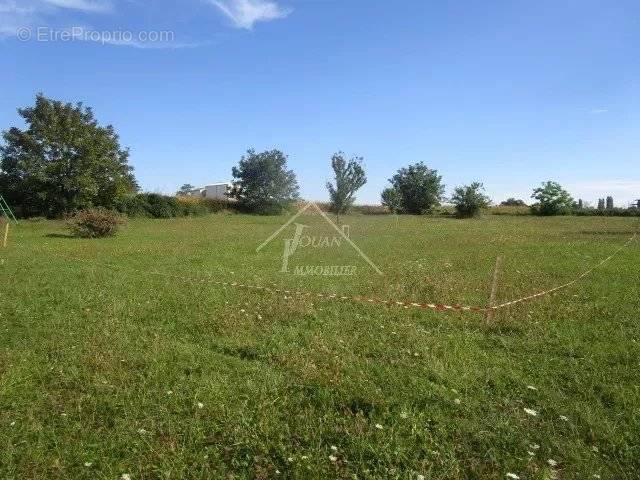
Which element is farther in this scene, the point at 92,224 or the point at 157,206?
the point at 157,206

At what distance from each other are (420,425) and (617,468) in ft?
4.45

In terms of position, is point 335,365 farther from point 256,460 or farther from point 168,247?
point 168,247

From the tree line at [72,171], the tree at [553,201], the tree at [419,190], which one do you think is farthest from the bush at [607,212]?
the tree line at [72,171]

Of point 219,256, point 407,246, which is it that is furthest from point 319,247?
point 219,256

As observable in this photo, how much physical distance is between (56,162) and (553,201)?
164ft

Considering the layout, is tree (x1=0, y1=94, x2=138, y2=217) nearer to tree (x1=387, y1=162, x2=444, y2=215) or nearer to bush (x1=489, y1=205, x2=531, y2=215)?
tree (x1=387, y1=162, x2=444, y2=215)

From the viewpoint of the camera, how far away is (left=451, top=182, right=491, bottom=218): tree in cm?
4753

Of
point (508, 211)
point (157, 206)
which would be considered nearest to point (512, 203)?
point (508, 211)

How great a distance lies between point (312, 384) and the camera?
440 centimetres

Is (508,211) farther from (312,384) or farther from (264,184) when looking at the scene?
(312,384)

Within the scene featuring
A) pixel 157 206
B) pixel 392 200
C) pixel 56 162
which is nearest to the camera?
pixel 56 162

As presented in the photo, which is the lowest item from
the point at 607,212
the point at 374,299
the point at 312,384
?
the point at 312,384

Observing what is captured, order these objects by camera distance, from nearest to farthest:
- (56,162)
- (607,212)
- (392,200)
Result: (56,162)
(607,212)
(392,200)

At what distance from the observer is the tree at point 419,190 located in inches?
2276
